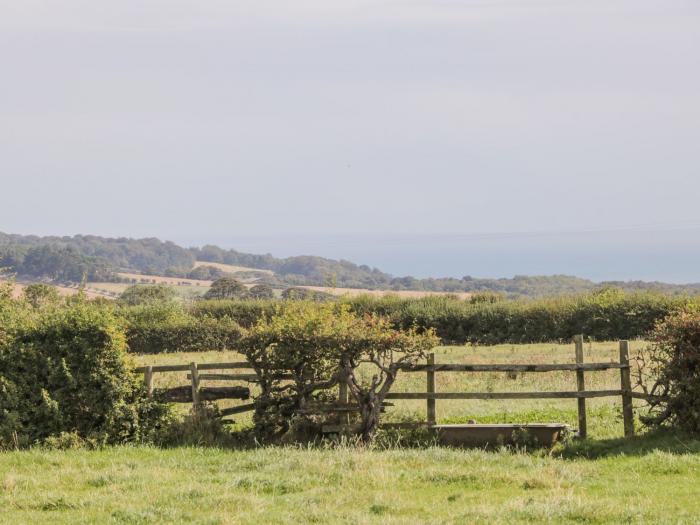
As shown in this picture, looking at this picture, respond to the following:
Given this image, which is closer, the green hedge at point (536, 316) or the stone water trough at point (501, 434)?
the stone water trough at point (501, 434)

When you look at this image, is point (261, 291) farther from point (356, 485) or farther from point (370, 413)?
point (356, 485)

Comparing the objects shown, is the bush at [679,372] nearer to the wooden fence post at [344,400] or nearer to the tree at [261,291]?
the wooden fence post at [344,400]

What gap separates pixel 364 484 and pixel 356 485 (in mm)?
112

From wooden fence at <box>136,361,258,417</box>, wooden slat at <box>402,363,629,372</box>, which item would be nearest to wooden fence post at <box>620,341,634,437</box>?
wooden slat at <box>402,363,629,372</box>

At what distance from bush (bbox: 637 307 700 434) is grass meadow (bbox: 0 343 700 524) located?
358 mm

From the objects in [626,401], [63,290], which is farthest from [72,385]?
[63,290]

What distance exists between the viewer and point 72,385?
16.5 metres

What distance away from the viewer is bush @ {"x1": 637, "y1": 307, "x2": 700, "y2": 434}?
14781mm

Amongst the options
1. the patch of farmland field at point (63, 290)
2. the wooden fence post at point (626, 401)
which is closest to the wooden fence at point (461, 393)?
the wooden fence post at point (626, 401)

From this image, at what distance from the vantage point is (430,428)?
16.0 m

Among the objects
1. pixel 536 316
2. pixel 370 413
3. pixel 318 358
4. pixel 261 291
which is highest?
pixel 261 291

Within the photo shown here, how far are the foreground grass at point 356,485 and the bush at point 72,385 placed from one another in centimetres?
106

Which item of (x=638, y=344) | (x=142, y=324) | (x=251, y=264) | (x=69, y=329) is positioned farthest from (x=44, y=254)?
(x=69, y=329)

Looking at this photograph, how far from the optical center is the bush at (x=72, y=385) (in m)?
16.3
